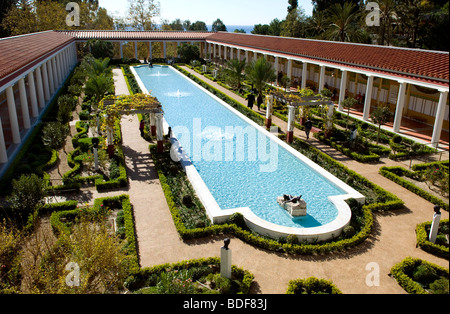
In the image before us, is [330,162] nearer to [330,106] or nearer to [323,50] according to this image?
[330,106]

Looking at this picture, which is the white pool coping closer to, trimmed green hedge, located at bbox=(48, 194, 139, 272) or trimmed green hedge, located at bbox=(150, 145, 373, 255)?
trimmed green hedge, located at bbox=(150, 145, 373, 255)

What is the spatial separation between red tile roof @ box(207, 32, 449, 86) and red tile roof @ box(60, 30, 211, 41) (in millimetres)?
→ 21933

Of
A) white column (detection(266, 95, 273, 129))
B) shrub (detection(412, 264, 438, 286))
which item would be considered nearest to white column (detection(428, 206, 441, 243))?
shrub (detection(412, 264, 438, 286))

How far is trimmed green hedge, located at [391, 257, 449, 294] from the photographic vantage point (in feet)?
28.6

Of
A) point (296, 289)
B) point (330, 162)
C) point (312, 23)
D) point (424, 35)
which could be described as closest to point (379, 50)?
point (330, 162)

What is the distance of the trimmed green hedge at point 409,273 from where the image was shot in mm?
8727

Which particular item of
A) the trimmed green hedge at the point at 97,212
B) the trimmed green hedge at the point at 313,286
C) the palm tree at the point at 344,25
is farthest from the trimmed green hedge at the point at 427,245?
the palm tree at the point at 344,25

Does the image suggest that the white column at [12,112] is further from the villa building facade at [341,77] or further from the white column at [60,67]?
the white column at [60,67]

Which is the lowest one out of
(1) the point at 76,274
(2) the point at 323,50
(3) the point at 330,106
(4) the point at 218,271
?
(4) the point at 218,271

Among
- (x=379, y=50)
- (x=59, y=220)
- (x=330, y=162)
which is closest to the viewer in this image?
(x=59, y=220)

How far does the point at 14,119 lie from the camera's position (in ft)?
56.9

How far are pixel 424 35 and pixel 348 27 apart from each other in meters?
6.76

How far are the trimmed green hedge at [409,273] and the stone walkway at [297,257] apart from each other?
169 millimetres

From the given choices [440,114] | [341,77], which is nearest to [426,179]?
[440,114]
